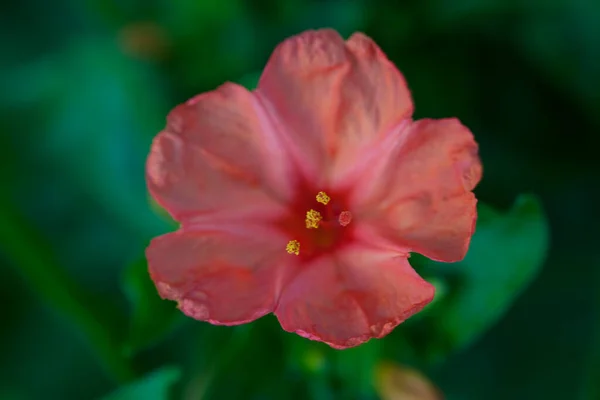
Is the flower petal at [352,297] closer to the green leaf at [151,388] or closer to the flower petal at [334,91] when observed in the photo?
the flower petal at [334,91]

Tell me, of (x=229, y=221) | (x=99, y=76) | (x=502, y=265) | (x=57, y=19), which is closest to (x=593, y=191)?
(x=502, y=265)

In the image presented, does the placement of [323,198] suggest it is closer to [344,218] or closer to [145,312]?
[344,218]

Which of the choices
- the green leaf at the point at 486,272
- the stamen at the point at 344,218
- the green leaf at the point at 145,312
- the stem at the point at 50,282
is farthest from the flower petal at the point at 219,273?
the stem at the point at 50,282

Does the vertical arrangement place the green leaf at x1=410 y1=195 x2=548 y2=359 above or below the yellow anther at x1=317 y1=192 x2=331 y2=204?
below

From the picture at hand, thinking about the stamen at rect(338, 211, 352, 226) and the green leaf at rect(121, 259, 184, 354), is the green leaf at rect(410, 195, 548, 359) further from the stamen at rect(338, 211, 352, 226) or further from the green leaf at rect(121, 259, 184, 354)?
the green leaf at rect(121, 259, 184, 354)

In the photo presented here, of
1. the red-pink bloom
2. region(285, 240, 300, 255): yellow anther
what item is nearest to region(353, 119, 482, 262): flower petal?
the red-pink bloom
